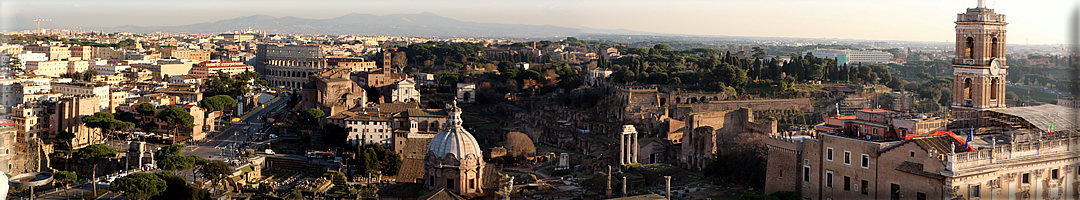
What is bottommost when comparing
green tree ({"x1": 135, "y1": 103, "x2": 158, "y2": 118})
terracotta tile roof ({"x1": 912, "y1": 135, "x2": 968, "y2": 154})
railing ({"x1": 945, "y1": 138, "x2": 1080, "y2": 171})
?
green tree ({"x1": 135, "y1": 103, "x2": 158, "y2": 118})

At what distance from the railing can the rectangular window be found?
3.81 ft

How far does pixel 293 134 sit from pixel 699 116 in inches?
579

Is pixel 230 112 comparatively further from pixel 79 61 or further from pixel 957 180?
pixel 957 180

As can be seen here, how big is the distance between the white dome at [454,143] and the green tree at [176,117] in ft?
63.0

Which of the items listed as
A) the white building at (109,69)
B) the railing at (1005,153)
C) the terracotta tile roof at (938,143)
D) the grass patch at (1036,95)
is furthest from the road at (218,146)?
the grass patch at (1036,95)

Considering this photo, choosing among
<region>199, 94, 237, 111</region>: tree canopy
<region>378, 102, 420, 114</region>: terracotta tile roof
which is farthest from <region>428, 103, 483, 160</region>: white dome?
<region>199, 94, 237, 111</region>: tree canopy

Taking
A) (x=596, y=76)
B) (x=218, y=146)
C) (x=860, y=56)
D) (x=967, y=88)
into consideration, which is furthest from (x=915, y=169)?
(x=860, y=56)

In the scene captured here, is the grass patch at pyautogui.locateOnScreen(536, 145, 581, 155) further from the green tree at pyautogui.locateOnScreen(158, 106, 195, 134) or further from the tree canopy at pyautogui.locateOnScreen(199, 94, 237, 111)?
the tree canopy at pyautogui.locateOnScreen(199, 94, 237, 111)

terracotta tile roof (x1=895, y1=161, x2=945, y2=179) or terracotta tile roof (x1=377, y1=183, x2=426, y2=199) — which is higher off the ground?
terracotta tile roof (x1=895, y1=161, x2=945, y2=179)

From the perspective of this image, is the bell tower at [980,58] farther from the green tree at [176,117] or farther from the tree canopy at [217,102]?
the tree canopy at [217,102]

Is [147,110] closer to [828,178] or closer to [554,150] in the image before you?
[554,150]

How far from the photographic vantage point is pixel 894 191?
55.5 feet

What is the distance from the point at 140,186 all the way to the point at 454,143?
9121 millimetres

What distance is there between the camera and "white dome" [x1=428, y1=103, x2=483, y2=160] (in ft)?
53.3
